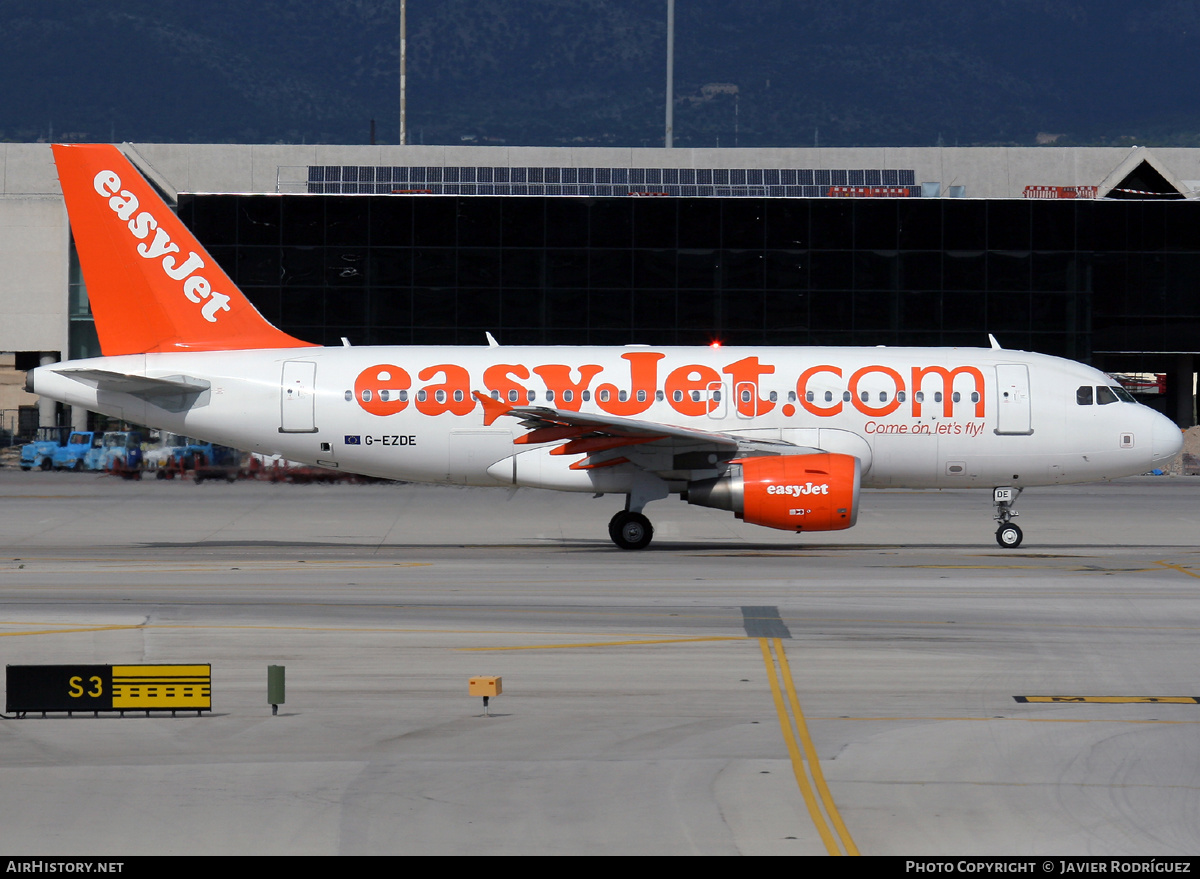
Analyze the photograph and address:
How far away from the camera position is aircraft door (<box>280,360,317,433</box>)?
3042 centimetres

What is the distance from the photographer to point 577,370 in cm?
3084

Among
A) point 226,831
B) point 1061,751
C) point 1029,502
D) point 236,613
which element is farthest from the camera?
point 1029,502

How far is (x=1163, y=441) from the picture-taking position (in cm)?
3047

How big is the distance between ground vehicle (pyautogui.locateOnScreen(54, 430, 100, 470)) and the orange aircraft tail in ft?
117

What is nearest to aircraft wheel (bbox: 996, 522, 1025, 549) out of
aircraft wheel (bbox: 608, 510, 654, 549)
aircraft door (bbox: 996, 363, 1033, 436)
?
aircraft door (bbox: 996, 363, 1033, 436)

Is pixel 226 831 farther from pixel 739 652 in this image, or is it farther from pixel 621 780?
pixel 739 652

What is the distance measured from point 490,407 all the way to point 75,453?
40967 mm

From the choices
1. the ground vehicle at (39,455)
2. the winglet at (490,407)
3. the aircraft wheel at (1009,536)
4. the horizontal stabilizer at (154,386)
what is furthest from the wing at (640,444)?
the ground vehicle at (39,455)

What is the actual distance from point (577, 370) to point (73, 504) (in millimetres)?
21049

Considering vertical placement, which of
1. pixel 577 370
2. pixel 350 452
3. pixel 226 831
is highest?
pixel 577 370

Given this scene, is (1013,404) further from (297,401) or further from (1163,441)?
(297,401)

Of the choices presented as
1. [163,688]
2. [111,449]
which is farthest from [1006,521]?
[111,449]

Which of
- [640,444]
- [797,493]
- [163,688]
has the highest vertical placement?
[640,444]

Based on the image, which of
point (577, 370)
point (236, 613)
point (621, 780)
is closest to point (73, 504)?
point (577, 370)
